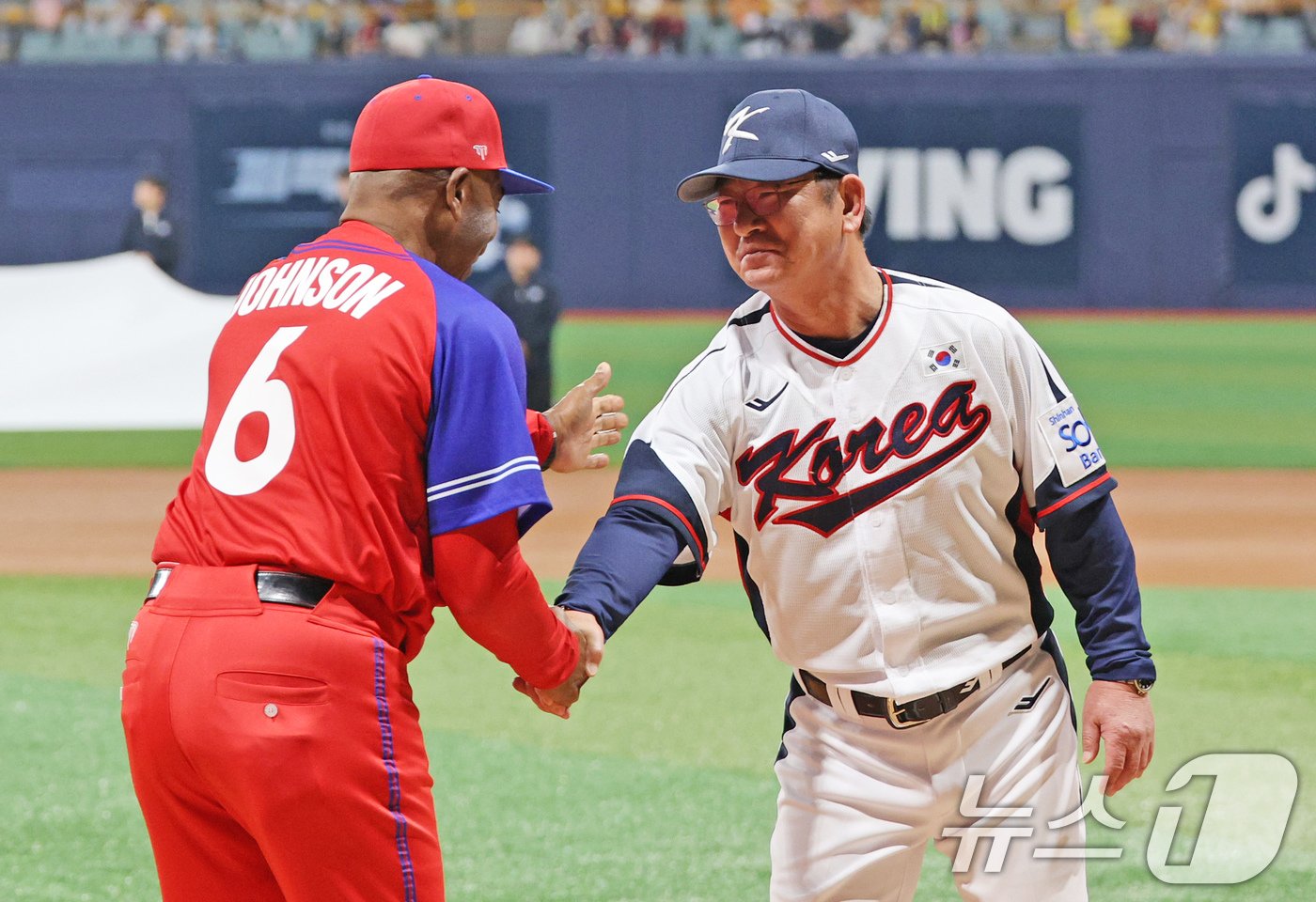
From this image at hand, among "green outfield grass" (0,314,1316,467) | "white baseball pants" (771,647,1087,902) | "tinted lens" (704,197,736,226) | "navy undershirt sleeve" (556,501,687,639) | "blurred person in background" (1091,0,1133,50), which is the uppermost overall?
"tinted lens" (704,197,736,226)

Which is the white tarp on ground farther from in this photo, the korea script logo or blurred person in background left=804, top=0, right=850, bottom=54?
the korea script logo

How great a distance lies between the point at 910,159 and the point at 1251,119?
499cm

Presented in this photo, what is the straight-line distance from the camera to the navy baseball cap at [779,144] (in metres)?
3.06

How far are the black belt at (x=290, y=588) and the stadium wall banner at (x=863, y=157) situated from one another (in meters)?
21.0

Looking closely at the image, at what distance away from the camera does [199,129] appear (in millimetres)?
23906

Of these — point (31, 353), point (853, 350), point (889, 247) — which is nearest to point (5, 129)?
point (31, 353)

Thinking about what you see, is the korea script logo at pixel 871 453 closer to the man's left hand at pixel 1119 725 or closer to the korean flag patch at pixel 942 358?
the korean flag patch at pixel 942 358

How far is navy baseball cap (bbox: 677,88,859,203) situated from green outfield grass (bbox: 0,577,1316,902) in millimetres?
2734

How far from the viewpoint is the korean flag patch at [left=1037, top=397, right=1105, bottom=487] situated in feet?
10.1

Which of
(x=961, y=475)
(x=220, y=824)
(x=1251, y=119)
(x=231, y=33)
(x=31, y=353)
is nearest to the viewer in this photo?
(x=220, y=824)

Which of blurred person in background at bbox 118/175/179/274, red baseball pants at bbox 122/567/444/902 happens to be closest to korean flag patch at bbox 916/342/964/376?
red baseball pants at bbox 122/567/444/902

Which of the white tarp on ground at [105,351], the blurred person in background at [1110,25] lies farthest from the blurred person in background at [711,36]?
the white tarp on ground at [105,351]

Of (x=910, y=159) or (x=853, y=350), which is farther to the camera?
(x=910, y=159)

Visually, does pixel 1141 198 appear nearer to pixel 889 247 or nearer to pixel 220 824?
pixel 889 247
